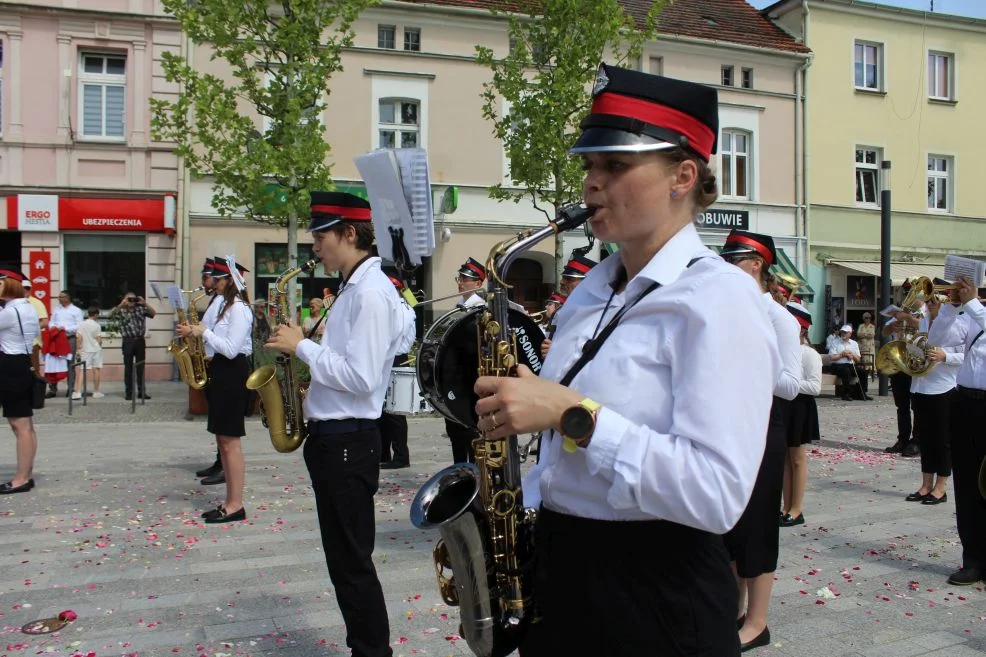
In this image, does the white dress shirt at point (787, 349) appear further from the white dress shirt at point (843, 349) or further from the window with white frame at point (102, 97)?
the window with white frame at point (102, 97)

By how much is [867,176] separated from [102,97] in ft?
69.9

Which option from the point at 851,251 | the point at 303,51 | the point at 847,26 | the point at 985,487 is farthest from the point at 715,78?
the point at 985,487

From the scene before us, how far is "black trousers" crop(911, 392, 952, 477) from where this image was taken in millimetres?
7578

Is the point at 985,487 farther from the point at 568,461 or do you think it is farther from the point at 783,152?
the point at 783,152

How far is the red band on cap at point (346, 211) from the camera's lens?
12.8ft

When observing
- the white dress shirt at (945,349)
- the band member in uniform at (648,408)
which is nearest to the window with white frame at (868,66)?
the white dress shirt at (945,349)

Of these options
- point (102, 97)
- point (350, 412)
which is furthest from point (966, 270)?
point (102, 97)

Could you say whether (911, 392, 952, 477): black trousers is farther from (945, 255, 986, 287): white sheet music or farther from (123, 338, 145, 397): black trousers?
(123, 338, 145, 397): black trousers

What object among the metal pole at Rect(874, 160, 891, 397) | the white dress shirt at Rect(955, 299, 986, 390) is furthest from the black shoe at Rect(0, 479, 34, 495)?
the metal pole at Rect(874, 160, 891, 397)

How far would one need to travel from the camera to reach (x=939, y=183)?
84.6 feet

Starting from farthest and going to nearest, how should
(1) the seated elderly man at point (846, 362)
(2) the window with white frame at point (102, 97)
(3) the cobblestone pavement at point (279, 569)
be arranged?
(2) the window with white frame at point (102, 97)
(1) the seated elderly man at point (846, 362)
(3) the cobblestone pavement at point (279, 569)

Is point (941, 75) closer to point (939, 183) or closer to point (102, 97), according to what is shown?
point (939, 183)

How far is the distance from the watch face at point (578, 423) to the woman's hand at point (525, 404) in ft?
0.06

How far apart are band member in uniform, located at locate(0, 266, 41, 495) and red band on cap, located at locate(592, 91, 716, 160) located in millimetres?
7283
